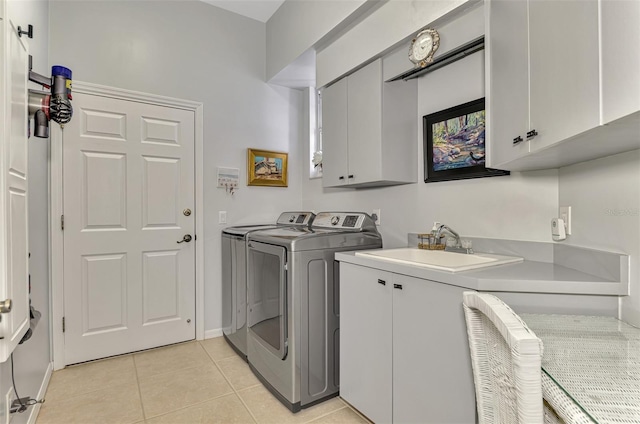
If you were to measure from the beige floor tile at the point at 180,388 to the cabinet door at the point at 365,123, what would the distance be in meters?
1.67

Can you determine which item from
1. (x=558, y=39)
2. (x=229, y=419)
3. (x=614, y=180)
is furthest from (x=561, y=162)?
(x=229, y=419)

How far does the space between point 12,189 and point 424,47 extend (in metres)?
1.98

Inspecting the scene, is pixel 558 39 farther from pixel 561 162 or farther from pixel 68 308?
pixel 68 308

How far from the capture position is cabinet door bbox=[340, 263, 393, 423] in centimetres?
158

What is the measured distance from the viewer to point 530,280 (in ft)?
3.82

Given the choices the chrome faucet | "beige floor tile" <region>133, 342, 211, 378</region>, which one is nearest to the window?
the chrome faucet

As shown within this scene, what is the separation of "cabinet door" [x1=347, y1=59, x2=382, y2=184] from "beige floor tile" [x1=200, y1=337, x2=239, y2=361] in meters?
1.70

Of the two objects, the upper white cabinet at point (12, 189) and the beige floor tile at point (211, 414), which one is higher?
the upper white cabinet at point (12, 189)

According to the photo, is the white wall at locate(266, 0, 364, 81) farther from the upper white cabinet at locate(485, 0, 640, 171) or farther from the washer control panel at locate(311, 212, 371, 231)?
the washer control panel at locate(311, 212, 371, 231)

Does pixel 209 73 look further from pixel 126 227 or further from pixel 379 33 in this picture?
pixel 379 33

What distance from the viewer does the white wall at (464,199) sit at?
5.23 ft

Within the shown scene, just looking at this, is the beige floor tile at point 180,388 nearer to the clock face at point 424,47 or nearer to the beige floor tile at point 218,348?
the beige floor tile at point 218,348

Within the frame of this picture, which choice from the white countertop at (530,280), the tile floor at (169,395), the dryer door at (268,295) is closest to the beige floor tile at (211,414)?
the tile floor at (169,395)

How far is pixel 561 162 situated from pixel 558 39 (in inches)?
23.0
